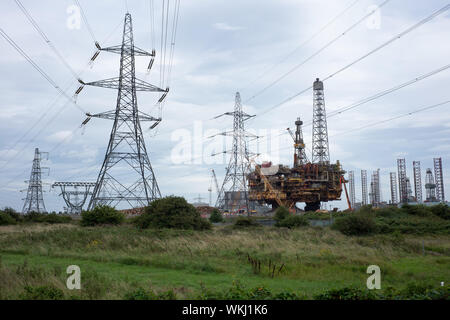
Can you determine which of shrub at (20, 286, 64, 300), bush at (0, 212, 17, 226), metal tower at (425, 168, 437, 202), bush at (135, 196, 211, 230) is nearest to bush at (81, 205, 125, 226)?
bush at (135, 196, 211, 230)

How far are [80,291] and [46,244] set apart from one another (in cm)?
1752

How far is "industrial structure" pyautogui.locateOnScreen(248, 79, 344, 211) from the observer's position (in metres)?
99.3

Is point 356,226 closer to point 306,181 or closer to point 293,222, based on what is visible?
point 293,222

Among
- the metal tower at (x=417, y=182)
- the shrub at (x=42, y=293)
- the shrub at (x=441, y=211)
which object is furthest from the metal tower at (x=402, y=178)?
the shrub at (x=42, y=293)

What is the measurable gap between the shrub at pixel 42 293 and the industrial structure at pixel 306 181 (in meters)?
89.1

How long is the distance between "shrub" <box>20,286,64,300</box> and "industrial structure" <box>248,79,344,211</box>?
8909 centimetres

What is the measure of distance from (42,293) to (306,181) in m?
92.4

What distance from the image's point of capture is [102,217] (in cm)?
4578

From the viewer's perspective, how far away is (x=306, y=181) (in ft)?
326

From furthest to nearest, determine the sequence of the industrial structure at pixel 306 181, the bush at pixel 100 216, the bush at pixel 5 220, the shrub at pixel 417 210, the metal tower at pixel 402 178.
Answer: the metal tower at pixel 402 178 < the industrial structure at pixel 306 181 < the shrub at pixel 417 210 < the bush at pixel 5 220 < the bush at pixel 100 216

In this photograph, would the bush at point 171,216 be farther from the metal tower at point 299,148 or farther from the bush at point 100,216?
the metal tower at point 299,148

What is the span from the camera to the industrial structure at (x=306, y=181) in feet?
326
